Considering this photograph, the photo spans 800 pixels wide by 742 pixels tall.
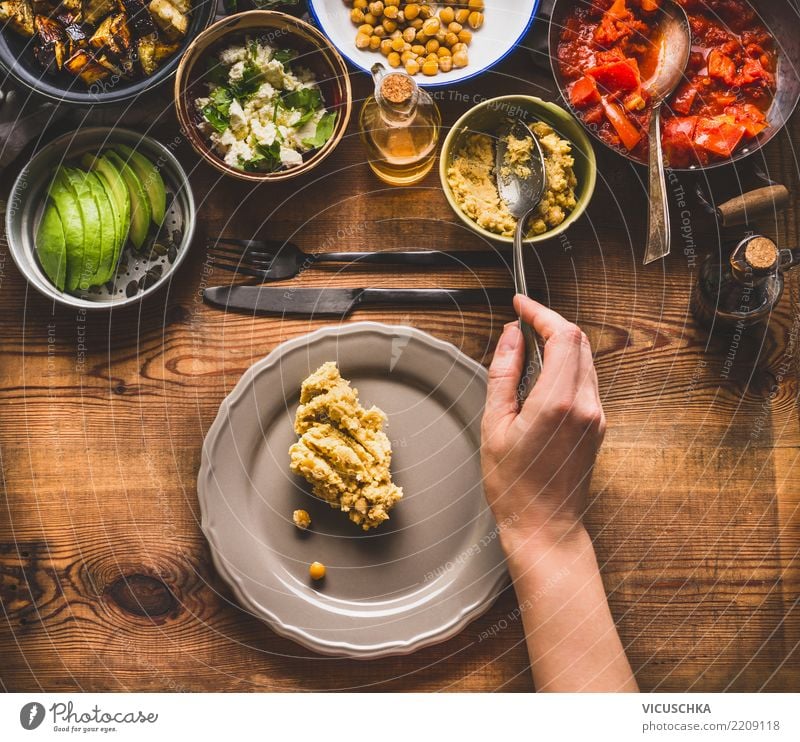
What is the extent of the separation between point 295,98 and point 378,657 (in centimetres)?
131

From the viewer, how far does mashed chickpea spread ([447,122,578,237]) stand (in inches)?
60.8

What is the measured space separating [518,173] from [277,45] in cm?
65

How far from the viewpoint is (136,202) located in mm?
1573

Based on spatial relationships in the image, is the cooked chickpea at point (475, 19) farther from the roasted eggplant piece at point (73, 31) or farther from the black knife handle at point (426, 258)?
the roasted eggplant piece at point (73, 31)

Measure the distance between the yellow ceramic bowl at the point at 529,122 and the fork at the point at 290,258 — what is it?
12 cm

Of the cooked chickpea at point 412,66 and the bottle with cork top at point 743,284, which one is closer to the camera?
the bottle with cork top at point 743,284

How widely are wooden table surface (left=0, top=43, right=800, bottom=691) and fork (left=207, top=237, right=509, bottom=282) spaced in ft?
0.10

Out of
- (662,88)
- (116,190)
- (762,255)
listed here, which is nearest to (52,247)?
(116,190)

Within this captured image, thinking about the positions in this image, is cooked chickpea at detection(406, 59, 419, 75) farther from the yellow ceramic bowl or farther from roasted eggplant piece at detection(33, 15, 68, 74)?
roasted eggplant piece at detection(33, 15, 68, 74)

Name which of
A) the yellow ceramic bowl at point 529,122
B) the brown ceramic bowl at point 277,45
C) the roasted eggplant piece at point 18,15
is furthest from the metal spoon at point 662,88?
the roasted eggplant piece at point 18,15

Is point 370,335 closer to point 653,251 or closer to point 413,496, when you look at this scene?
point 413,496

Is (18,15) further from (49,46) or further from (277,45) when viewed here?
(277,45)

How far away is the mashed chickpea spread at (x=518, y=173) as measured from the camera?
1.54 metres
